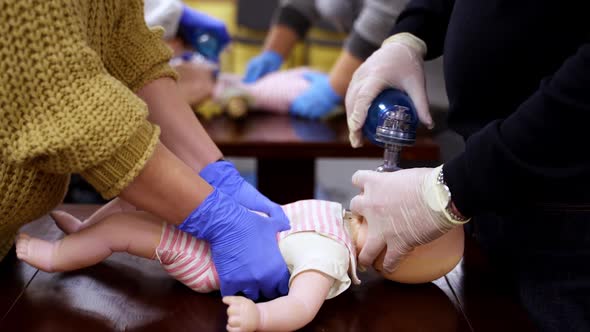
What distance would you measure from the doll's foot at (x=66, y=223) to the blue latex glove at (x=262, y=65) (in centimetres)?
111

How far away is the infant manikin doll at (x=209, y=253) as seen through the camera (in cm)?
73

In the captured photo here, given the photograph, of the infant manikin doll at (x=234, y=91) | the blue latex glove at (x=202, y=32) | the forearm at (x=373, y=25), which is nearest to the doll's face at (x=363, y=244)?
the forearm at (x=373, y=25)

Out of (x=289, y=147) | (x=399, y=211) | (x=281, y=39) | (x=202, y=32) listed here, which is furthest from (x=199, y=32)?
(x=399, y=211)

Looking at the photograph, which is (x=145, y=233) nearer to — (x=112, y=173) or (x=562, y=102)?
(x=112, y=173)

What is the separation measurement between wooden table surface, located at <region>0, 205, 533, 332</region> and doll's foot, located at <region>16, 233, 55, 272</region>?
4 cm

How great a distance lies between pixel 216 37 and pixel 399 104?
1021 millimetres

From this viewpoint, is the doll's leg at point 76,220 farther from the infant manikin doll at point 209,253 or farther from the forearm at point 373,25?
the forearm at point 373,25

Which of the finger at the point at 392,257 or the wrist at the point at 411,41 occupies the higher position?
the wrist at the point at 411,41

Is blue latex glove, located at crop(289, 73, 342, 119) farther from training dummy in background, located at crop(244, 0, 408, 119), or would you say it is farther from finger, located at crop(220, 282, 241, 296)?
finger, located at crop(220, 282, 241, 296)

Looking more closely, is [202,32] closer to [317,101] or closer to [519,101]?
[317,101]

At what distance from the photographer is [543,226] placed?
73 cm

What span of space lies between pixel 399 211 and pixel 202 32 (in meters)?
1.15

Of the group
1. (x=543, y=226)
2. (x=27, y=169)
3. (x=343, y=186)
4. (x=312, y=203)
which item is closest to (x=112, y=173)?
(x=27, y=169)

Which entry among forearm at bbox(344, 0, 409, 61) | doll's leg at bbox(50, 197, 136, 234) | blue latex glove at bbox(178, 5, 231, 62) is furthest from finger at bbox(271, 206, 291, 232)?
blue latex glove at bbox(178, 5, 231, 62)
